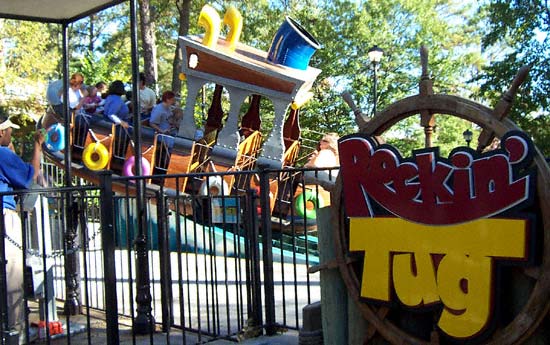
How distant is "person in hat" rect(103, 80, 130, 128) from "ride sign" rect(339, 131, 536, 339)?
10.6 m

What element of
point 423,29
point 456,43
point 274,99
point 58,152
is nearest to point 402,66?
point 423,29

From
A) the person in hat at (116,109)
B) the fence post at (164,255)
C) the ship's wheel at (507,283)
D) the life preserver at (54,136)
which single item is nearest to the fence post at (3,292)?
the fence post at (164,255)

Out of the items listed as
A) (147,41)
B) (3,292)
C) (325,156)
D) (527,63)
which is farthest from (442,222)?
(147,41)

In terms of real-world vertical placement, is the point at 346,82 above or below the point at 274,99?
above

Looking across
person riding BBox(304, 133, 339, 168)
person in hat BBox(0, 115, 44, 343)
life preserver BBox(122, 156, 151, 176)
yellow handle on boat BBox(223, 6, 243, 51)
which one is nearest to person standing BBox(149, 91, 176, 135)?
life preserver BBox(122, 156, 151, 176)

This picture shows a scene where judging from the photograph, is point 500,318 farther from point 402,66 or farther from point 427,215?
point 402,66

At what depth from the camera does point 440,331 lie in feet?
11.2

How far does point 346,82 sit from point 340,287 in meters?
22.5

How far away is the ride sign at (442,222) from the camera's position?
3111 mm

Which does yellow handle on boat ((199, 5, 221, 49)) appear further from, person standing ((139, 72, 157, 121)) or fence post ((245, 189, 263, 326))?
fence post ((245, 189, 263, 326))

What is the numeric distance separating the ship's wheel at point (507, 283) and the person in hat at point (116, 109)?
1051 cm

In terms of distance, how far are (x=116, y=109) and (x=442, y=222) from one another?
11.4m

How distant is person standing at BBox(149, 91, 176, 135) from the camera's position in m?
14.1

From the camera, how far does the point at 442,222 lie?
337 centimetres
